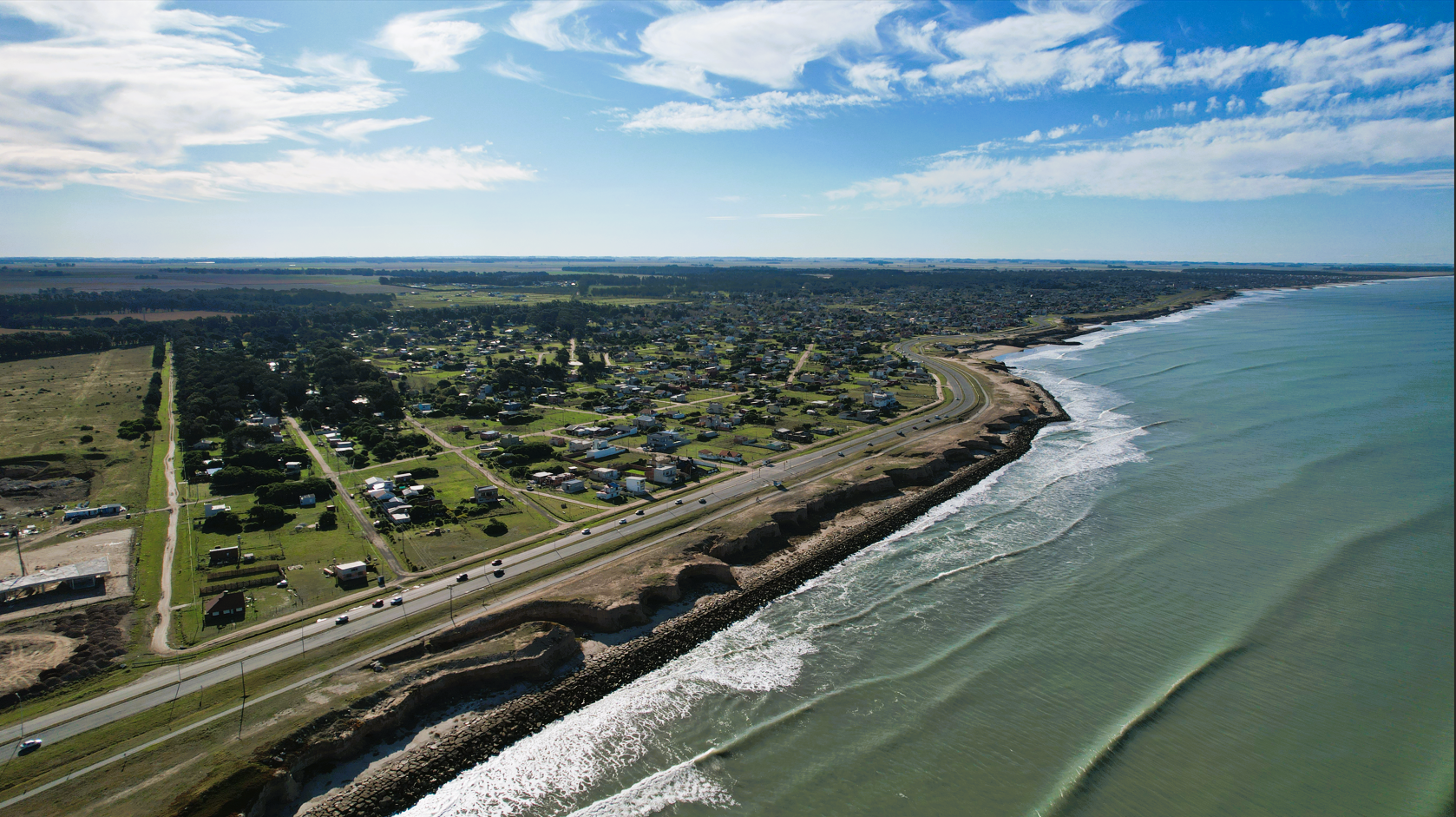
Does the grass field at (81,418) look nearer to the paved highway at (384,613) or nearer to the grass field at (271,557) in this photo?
the grass field at (271,557)

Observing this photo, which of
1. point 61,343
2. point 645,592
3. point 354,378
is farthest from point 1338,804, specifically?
point 61,343

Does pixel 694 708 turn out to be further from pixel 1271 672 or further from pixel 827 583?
pixel 1271 672

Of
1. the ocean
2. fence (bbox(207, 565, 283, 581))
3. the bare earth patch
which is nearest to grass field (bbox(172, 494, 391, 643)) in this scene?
fence (bbox(207, 565, 283, 581))

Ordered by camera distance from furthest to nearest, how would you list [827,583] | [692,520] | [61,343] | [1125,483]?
[61,343] → [1125,483] → [692,520] → [827,583]

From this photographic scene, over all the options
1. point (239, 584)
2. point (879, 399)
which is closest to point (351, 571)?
point (239, 584)

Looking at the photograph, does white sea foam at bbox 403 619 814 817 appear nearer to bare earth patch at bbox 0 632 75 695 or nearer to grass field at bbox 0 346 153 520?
bare earth patch at bbox 0 632 75 695

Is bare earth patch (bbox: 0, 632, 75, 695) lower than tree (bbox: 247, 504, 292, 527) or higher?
lower

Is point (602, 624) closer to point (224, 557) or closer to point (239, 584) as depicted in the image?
point (239, 584)
